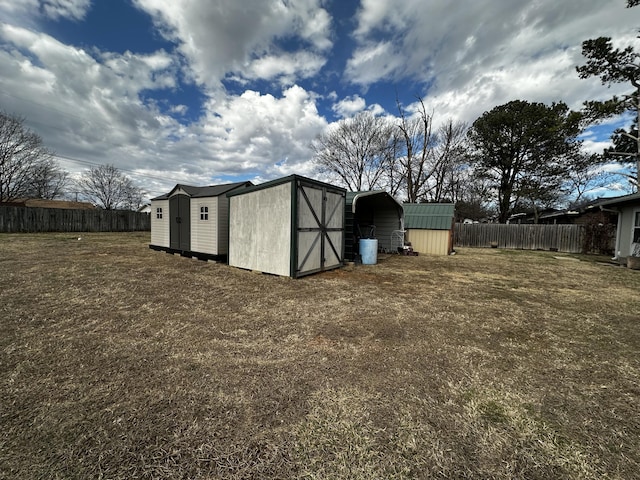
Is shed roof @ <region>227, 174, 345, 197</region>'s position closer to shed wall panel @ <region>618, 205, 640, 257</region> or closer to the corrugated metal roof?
the corrugated metal roof

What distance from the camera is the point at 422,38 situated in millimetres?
12102

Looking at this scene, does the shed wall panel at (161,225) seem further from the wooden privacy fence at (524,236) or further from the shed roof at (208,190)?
the wooden privacy fence at (524,236)

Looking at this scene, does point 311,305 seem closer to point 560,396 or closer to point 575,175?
point 560,396

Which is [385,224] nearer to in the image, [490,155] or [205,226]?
[205,226]

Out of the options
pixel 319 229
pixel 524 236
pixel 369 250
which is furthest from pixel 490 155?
pixel 319 229

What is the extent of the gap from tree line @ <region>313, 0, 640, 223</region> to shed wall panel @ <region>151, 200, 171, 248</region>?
18.0 m

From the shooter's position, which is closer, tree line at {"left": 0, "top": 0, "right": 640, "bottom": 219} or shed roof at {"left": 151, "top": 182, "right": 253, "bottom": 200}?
shed roof at {"left": 151, "top": 182, "right": 253, "bottom": 200}

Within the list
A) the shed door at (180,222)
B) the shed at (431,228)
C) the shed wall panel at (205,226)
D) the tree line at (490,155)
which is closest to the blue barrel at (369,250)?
the shed wall panel at (205,226)

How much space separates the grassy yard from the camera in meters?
1.63

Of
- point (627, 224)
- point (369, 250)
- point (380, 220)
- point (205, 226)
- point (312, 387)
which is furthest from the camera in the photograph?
point (380, 220)

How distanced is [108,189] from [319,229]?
146 ft

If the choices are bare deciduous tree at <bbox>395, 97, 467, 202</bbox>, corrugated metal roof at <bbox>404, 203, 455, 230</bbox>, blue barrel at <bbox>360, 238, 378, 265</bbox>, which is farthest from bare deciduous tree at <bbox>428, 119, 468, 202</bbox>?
blue barrel at <bbox>360, 238, 378, 265</bbox>

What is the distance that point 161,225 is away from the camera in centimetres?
1152

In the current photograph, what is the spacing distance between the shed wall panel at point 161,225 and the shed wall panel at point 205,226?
2.08m
